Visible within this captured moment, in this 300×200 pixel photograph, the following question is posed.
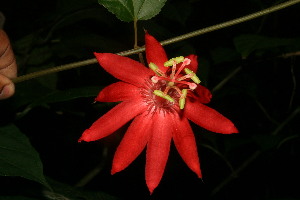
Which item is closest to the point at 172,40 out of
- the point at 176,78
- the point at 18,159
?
the point at 176,78

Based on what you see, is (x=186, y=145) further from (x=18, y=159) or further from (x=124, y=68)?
(x=18, y=159)

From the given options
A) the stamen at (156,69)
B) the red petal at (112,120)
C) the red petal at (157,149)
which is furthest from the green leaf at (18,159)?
the stamen at (156,69)

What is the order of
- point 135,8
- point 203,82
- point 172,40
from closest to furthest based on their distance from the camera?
point 172,40 < point 135,8 < point 203,82

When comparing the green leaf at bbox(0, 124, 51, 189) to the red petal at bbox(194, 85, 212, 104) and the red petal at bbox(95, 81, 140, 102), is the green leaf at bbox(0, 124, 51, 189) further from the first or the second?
the red petal at bbox(194, 85, 212, 104)

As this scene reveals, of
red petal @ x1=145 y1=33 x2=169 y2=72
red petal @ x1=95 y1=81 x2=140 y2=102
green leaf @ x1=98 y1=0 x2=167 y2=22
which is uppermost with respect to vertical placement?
green leaf @ x1=98 y1=0 x2=167 y2=22

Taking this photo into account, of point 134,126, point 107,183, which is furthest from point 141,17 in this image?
point 107,183

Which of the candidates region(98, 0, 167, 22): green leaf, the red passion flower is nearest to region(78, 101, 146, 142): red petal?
the red passion flower

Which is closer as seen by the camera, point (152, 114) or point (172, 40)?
point (172, 40)
